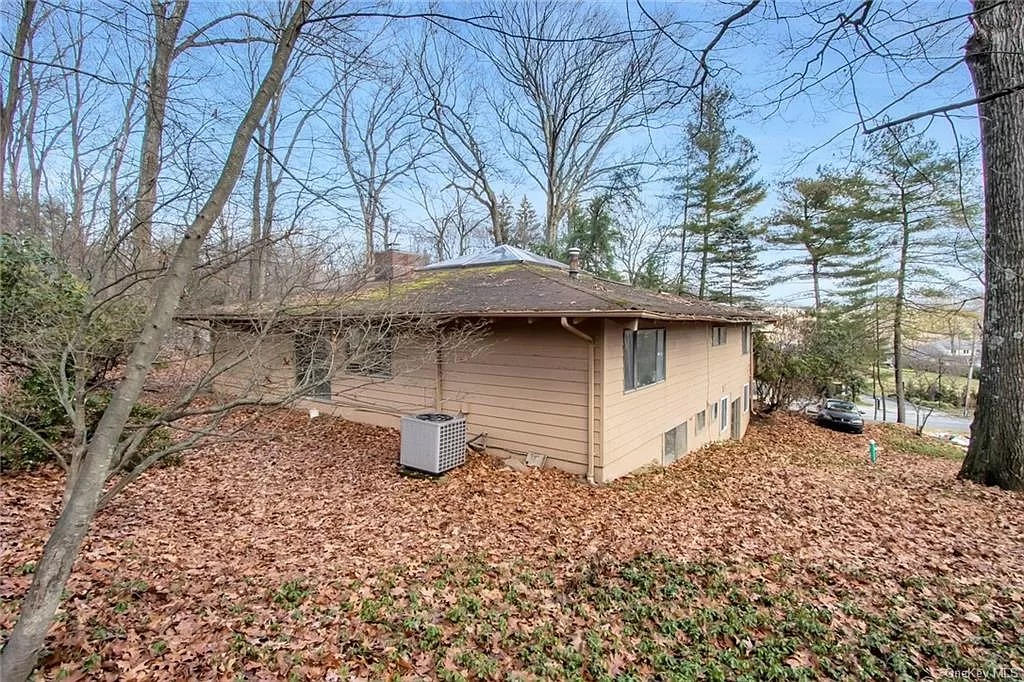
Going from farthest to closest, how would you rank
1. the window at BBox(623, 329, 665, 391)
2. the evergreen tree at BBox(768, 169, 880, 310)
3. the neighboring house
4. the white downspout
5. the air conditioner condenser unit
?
1. the evergreen tree at BBox(768, 169, 880, 310)
2. the window at BBox(623, 329, 665, 391)
3. the white downspout
4. the air conditioner condenser unit
5. the neighboring house

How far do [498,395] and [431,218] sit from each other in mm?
17203

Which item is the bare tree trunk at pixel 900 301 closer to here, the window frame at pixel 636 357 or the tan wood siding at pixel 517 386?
the window frame at pixel 636 357

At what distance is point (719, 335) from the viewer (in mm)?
Answer: 12125

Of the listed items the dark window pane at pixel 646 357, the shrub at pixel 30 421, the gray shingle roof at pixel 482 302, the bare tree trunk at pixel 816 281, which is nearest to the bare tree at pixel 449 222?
the gray shingle roof at pixel 482 302

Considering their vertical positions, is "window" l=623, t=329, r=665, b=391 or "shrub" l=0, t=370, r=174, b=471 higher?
"window" l=623, t=329, r=665, b=391

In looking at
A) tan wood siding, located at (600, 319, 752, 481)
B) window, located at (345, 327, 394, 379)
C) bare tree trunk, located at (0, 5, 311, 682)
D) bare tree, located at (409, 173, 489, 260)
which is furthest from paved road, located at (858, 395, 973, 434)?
bare tree trunk, located at (0, 5, 311, 682)

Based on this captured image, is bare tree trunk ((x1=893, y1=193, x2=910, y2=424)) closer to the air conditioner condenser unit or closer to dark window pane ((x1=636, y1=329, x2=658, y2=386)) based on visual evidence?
dark window pane ((x1=636, y1=329, x2=658, y2=386))

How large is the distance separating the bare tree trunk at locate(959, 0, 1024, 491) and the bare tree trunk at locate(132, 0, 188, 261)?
8.45 metres

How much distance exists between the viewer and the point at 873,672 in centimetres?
264

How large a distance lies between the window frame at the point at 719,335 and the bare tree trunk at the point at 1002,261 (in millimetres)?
5764

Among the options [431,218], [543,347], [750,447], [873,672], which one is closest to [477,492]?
[543,347]

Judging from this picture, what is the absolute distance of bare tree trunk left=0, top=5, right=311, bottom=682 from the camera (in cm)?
192

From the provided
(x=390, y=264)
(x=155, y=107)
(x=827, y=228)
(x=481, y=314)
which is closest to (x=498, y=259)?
(x=390, y=264)

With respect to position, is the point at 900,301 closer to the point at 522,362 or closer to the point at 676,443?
the point at 676,443
